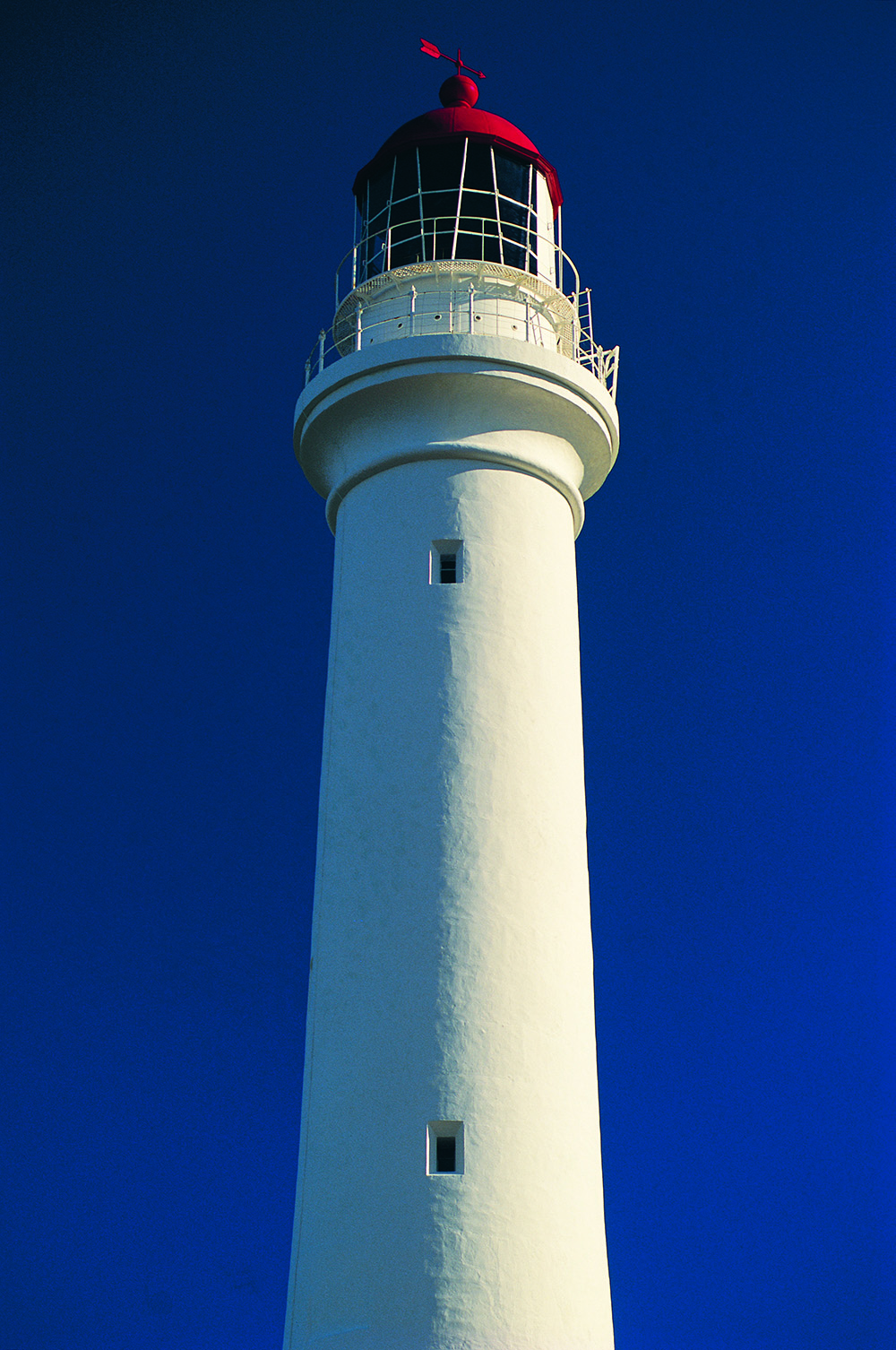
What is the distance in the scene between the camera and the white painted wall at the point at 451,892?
1418 centimetres

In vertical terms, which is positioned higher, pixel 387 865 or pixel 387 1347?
pixel 387 865

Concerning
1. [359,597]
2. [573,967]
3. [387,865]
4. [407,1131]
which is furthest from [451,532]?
[407,1131]

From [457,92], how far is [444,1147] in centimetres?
1546

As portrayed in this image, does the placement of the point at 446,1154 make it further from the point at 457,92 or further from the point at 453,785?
the point at 457,92

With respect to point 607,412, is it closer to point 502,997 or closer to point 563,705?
point 563,705

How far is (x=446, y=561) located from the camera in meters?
17.4

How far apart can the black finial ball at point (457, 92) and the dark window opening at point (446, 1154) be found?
15.1m

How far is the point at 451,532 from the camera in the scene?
1734cm

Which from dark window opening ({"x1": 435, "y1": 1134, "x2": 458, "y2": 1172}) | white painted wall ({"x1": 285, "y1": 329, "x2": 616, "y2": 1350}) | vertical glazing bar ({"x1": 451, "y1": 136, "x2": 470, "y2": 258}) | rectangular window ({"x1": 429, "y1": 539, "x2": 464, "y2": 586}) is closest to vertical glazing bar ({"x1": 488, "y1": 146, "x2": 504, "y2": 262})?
vertical glazing bar ({"x1": 451, "y1": 136, "x2": 470, "y2": 258})

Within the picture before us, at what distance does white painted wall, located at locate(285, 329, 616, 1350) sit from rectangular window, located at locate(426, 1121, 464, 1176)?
108mm

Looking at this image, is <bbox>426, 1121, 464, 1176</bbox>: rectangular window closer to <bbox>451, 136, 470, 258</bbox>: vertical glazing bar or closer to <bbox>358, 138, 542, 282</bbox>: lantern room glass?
<bbox>451, 136, 470, 258</bbox>: vertical glazing bar

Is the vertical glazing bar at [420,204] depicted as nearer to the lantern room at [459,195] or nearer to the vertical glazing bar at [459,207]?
the lantern room at [459,195]

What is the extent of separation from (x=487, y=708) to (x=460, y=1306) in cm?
680

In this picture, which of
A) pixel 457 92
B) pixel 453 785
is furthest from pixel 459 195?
pixel 453 785
